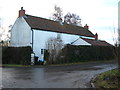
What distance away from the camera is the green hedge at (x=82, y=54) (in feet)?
83.6

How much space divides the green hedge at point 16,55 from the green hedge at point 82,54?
4.48 metres

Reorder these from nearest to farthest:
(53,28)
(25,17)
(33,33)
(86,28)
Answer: (33,33) < (25,17) < (53,28) < (86,28)

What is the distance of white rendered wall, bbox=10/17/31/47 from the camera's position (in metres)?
30.1

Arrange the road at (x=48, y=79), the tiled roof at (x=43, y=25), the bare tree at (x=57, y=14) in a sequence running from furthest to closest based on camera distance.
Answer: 1. the bare tree at (x=57, y=14)
2. the tiled roof at (x=43, y=25)
3. the road at (x=48, y=79)

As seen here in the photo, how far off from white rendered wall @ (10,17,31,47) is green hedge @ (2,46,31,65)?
4143 millimetres

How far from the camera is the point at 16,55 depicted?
2577 centimetres

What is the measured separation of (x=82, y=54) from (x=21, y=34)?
481 inches

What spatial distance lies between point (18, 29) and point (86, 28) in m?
21.8

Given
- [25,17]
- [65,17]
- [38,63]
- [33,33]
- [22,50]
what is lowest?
[38,63]

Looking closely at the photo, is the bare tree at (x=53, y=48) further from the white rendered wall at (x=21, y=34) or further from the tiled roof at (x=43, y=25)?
the tiled roof at (x=43, y=25)

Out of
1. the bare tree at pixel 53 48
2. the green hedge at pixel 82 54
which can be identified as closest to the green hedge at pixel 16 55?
the bare tree at pixel 53 48

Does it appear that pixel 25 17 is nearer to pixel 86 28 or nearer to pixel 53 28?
pixel 53 28

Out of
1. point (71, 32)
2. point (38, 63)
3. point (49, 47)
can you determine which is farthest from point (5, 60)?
point (71, 32)

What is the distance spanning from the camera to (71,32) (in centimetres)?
3803
